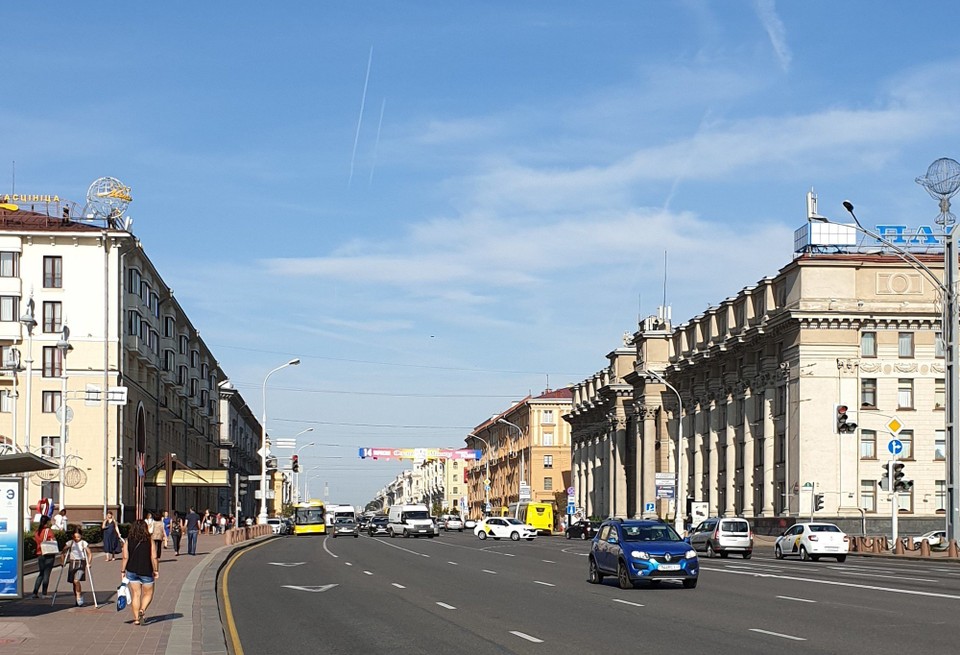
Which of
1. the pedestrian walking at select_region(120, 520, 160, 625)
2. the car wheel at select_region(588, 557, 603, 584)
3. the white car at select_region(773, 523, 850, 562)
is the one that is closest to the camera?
the pedestrian walking at select_region(120, 520, 160, 625)

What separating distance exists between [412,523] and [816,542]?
1661 inches

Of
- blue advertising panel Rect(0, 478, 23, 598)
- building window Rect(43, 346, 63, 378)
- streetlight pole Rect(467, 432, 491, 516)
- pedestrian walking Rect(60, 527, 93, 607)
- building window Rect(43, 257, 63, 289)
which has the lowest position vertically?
streetlight pole Rect(467, 432, 491, 516)

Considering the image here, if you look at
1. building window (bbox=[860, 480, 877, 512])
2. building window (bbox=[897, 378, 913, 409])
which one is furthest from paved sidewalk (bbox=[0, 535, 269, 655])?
building window (bbox=[897, 378, 913, 409])

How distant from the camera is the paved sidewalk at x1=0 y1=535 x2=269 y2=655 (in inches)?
635

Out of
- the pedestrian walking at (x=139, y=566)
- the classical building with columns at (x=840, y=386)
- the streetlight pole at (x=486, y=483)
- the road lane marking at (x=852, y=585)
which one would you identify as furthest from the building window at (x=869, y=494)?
the streetlight pole at (x=486, y=483)

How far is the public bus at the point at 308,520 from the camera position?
98250mm

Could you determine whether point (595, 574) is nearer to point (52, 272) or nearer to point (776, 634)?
point (776, 634)

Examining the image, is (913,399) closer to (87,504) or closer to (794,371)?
(794,371)

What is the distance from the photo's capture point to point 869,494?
71312 millimetres

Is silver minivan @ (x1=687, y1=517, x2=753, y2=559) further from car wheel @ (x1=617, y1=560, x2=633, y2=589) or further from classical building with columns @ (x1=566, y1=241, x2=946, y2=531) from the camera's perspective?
car wheel @ (x1=617, y1=560, x2=633, y2=589)

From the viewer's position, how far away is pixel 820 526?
157 ft

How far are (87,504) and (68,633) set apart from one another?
198 feet

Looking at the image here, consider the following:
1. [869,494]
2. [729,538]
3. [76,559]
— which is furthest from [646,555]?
[869,494]

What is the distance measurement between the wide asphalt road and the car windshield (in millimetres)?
1074
